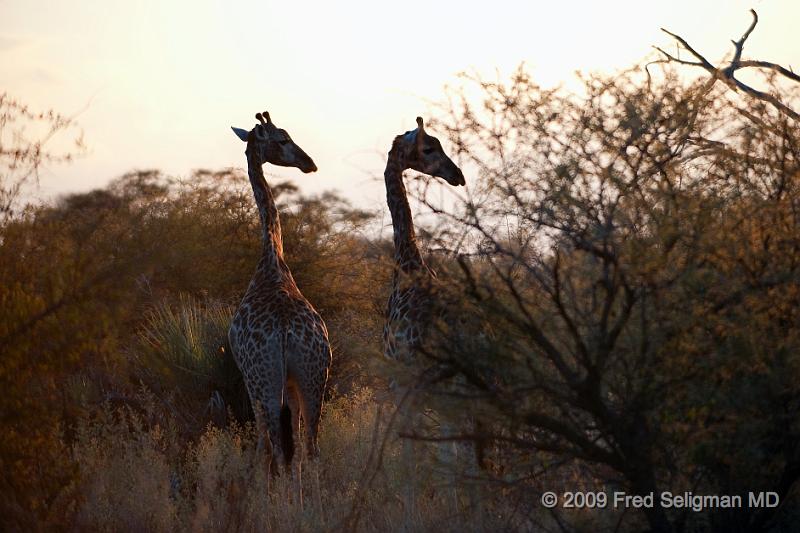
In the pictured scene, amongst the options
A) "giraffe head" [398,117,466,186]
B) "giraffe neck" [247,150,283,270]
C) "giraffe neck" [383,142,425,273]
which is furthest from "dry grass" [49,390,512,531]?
"giraffe head" [398,117,466,186]

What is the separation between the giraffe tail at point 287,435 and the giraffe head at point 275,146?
2560 mm

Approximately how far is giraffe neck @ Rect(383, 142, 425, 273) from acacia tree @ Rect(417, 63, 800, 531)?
9.70 feet

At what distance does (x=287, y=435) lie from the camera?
26.0 feet

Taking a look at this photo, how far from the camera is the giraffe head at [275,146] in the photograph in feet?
32.1

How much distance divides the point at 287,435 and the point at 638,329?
11.8 feet

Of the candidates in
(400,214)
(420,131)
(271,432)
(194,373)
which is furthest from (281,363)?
(194,373)

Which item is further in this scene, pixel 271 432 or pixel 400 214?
pixel 400 214

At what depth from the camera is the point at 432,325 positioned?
17.1 ft

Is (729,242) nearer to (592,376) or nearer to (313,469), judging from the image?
(592,376)

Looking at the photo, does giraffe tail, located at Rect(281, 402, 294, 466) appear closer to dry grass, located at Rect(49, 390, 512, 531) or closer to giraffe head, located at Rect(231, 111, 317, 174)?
dry grass, located at Rect(49, 390, 512, 531)

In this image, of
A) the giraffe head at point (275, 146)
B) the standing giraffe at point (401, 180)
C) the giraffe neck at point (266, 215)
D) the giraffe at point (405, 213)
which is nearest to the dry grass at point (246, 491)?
the giraffe at point (405, 213)

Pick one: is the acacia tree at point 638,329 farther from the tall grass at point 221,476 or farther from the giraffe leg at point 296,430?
the giraffe leg at point 296,430

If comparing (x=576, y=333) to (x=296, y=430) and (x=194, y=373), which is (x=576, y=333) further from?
(x=194, y=373)

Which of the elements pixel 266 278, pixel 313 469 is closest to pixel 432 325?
pixel 313 469
